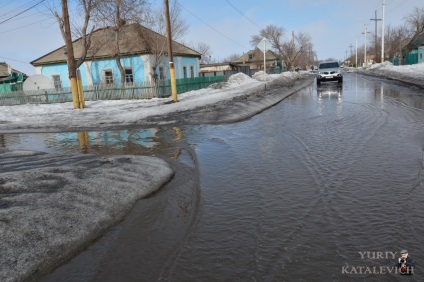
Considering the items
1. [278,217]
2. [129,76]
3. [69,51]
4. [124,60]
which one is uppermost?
[124,60]

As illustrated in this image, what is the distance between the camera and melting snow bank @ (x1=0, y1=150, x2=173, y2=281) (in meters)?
→ 3.61

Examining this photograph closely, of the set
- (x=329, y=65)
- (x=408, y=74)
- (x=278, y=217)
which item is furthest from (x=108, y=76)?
(x=278, y=217)

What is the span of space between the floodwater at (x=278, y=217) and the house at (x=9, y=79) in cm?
3560

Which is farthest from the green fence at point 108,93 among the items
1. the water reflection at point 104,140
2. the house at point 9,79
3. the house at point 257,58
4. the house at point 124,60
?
the house at point 257,58

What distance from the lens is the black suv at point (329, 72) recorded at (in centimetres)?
2982

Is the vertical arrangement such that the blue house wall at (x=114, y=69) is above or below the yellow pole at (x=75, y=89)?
above

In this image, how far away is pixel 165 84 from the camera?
26375 millimetres

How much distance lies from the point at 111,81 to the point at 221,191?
28.7 m

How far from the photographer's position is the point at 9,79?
47125mm

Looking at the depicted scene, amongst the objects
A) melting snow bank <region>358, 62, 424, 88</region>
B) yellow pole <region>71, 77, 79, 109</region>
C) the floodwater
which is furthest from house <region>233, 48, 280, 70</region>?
the floodwater

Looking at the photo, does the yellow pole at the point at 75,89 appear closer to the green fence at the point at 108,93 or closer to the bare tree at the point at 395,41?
the green fence at the point at 108,93

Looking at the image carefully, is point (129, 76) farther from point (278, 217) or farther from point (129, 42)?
point (278, 217)

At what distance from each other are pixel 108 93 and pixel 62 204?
23.9 metres

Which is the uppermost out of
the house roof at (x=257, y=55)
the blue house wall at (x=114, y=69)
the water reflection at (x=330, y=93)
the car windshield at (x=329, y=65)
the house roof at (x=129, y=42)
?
the house roof at (x=257, y=55)
